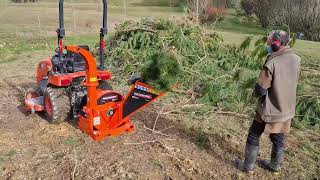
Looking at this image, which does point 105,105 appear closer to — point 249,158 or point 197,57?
point 249,158

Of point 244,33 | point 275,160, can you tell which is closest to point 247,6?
point 244,33

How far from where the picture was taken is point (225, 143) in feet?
20.8

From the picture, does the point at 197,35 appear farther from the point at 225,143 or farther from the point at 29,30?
the point at 29,30

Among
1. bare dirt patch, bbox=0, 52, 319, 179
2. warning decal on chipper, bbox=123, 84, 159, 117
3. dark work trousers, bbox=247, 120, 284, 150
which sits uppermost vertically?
warning decal on chipper, bbox=123, 84, 159, 117

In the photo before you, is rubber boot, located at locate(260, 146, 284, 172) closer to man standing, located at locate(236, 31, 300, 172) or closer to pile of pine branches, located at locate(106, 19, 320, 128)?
man standing, located at locate(236, 31, 300, 172)

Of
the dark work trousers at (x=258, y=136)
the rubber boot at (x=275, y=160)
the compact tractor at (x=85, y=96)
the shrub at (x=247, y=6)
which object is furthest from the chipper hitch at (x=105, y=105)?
the shrub at (x=247, y=6)

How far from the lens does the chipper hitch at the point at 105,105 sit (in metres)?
5.77

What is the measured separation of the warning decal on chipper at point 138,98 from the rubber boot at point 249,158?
142 centimetres

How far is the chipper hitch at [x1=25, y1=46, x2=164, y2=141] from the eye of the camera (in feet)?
18.9

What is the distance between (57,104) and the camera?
6535mm

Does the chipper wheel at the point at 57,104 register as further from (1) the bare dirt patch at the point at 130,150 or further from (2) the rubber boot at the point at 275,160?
(2) the rubber boot at the point at 275,160

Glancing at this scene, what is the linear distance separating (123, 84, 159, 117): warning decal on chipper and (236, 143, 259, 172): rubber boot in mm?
1421

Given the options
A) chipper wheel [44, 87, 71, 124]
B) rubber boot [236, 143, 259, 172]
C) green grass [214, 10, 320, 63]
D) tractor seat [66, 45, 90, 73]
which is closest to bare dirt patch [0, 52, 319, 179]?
rubber boot [236, 143, 259, 172]

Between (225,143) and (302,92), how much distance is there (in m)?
2.49
